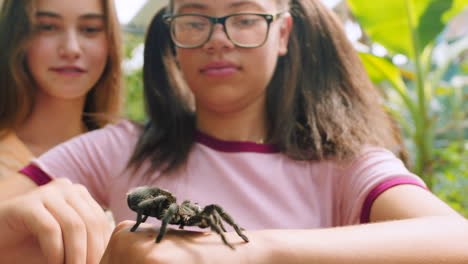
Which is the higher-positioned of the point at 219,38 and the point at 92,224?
the point at 219,38

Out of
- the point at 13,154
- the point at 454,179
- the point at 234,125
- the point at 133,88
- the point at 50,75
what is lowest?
the point at 454,179

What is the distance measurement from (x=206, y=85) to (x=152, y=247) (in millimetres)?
575

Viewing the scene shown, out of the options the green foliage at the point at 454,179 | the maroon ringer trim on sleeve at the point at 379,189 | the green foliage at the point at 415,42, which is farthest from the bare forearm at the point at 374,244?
the green foliage at the point at 454,179

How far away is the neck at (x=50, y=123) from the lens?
1.47 metres

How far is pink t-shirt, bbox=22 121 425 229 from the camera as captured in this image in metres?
1.06

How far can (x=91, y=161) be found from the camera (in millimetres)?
1156

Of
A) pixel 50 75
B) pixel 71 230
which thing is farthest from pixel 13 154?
pixel 71 230

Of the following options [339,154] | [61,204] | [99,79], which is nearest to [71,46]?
[99,79]

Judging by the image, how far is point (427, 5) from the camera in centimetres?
236

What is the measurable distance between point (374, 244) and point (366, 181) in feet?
1.20

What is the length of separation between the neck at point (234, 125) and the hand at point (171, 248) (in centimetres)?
60

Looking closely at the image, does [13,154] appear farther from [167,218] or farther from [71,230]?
[167,218]

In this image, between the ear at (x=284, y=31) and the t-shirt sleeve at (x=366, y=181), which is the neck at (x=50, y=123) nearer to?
the ear at (x=284, y=31)

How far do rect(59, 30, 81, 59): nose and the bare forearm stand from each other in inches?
35.1
